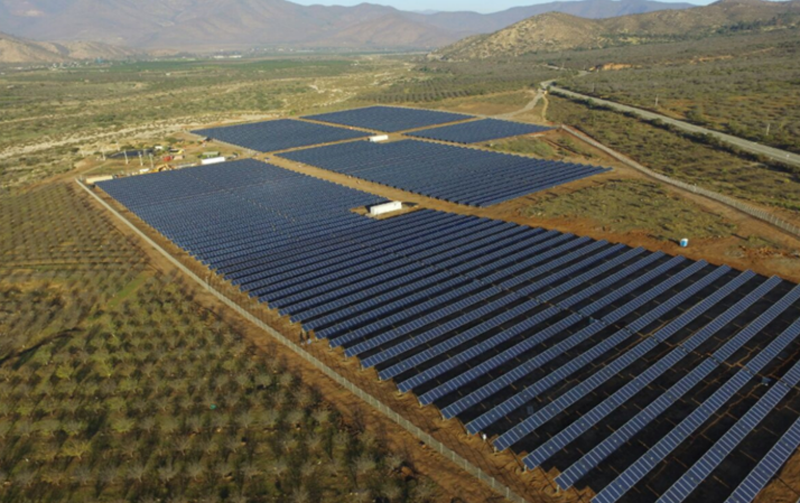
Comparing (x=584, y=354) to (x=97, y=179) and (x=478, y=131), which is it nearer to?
(x=97, y=179)

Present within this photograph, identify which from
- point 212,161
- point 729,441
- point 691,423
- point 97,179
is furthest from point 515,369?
point 97,179

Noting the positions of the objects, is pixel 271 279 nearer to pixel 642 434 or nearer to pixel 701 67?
pixel 642 434

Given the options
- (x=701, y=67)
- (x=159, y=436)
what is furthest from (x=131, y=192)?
(x=701, y=67)

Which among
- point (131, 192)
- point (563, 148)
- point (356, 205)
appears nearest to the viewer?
point (356, 205)

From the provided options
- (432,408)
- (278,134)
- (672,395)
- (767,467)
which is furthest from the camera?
(278,134)

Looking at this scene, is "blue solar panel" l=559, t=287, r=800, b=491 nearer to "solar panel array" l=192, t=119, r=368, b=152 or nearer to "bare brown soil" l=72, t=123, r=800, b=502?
"bare brown soil" l=72, t=123, r=800, b=502

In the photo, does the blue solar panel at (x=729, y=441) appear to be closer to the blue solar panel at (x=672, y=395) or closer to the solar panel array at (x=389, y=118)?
the blue solar panel at (x=672, y=395)
